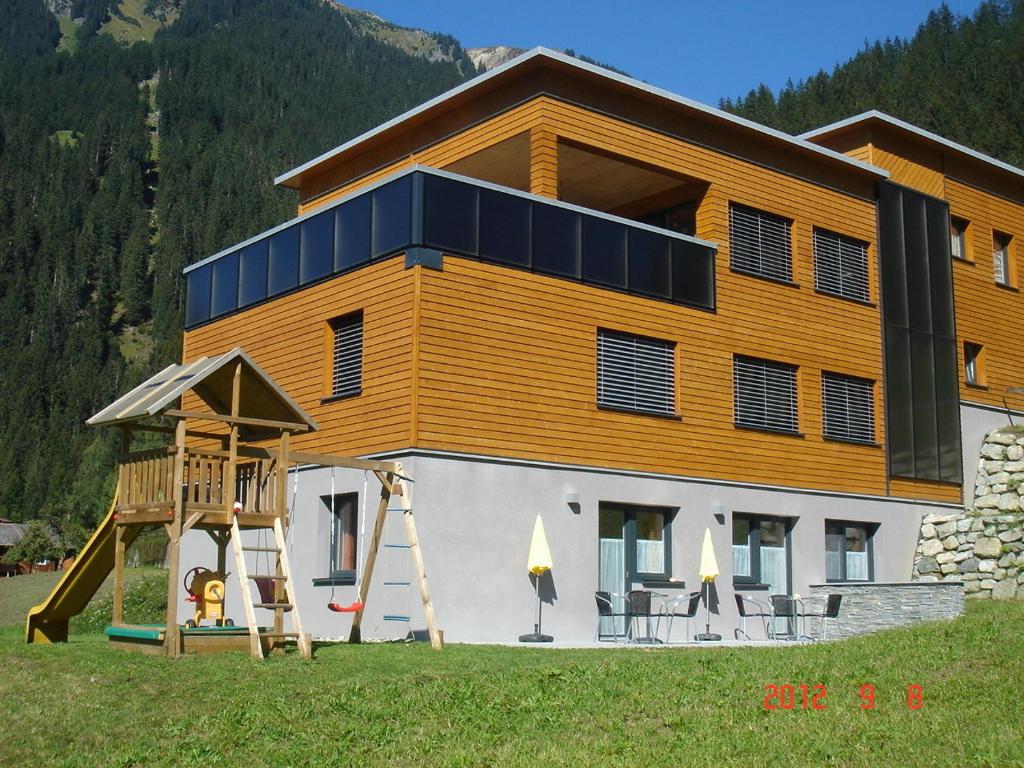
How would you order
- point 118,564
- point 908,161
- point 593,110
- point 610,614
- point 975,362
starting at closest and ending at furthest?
point 118,564, point 610,614, point 593,110, point 908,161, point 975,362

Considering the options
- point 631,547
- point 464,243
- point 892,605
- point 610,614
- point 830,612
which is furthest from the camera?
point 631,547

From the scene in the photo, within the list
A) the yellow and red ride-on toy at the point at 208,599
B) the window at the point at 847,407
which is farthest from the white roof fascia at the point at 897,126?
the yellow and red ride-on toy at the point at 208,599

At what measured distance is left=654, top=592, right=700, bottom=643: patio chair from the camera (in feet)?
67.3

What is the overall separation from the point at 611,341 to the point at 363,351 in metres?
4.42

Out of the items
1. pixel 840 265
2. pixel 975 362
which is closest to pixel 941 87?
pixel 975 362

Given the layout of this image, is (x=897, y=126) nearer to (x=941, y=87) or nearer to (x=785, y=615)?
(x=785, y=615)

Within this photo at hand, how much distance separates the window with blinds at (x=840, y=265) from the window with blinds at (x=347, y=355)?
9.91 meters

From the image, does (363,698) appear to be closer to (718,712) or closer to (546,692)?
(546,692)

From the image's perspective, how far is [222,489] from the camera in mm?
16250

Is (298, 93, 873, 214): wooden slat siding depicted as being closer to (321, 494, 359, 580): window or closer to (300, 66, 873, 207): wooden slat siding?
(300, 66, 873, 207): wooden slat siding

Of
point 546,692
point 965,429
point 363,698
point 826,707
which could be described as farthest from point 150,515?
point 965,429

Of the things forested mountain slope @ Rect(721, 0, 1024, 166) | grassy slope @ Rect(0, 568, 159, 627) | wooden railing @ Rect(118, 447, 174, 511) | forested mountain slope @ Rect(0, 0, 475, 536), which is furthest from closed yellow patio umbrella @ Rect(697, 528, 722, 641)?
forested mountain slope @ Rect(0, 0, 475, 536)

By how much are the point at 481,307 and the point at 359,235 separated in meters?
2.66

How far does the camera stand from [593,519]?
807 inches
